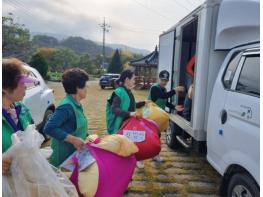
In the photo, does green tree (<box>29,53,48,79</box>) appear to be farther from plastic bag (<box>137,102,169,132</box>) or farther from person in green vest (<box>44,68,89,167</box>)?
person in green vest (<box>44,68,89,167</box>)

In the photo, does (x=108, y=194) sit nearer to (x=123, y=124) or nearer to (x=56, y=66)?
(x=123, y=124)

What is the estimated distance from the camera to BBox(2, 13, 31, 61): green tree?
3716cm

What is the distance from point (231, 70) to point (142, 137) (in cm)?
129

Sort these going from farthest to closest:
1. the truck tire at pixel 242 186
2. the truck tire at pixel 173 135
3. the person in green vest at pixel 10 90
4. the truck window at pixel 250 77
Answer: the truck tire at pixel 173 135
the truck window at pixel 250 77
the truck tire at pixel 242 186
the person in green vest at pixel 10 90

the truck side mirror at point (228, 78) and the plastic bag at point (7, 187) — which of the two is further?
the truck side mirror at point (228, 78)

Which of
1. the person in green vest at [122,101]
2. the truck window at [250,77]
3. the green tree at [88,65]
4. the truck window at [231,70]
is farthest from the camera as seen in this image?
the green tree at [88,65]

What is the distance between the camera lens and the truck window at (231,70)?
3.48 metres

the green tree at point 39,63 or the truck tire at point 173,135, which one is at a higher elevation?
the green tree at point 39,63

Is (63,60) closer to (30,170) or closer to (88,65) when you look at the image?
(88,65)

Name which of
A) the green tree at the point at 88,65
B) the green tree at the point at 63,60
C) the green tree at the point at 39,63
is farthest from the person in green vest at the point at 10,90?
the green tree at the point at 63,60

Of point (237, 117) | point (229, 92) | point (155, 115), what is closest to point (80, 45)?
point (155, 115)

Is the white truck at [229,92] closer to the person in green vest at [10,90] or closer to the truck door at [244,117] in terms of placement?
the truck door at [244,117]

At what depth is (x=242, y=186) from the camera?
9.55ft

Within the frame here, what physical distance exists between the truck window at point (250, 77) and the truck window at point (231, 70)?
0.17 metres
